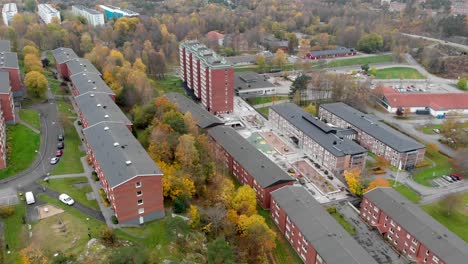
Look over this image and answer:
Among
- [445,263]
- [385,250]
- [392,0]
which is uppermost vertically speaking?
[392,0]

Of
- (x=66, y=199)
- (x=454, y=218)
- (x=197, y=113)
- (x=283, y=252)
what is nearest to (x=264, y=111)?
(x=197, y=113)

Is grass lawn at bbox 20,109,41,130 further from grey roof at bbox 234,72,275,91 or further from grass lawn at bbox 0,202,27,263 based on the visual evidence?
grey roof at bbox 234,72,275,91

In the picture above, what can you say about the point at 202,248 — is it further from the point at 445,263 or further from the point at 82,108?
the point at 82,108

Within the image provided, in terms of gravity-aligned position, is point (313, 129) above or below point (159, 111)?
below

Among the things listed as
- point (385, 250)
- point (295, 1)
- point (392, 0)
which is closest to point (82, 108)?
point (385, 250)

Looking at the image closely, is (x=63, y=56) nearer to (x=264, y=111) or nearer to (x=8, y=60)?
(x=8, y=60)

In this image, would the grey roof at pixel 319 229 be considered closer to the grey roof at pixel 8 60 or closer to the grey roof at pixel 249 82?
the grey roof at pixel 249 82
